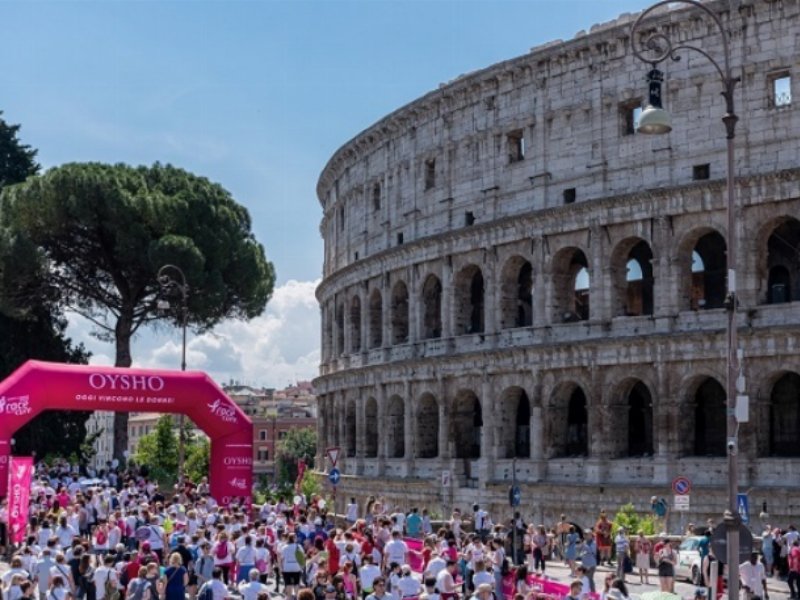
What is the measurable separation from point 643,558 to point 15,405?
50.2 ft

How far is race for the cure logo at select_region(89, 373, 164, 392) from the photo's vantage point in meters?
31.2

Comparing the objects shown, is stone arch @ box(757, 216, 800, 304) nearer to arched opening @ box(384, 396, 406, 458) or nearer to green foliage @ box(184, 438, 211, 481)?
arched opening @ box(384, 396, 406, 458)

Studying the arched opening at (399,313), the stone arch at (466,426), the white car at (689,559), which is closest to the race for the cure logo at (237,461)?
the stone arch at (466,426)

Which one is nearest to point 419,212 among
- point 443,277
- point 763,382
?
point 443,277

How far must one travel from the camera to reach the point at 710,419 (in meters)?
35.9

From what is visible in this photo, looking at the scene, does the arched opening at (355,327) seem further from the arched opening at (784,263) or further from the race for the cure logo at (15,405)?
the race for the cure logo at (15,405)

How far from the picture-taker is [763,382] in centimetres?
3244

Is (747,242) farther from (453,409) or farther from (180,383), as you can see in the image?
(180,383)

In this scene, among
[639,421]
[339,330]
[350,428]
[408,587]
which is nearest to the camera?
[408,587]

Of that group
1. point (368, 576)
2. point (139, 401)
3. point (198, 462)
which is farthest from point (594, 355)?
point (198, 462)

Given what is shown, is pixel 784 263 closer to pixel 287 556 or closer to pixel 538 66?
pixel 538 66

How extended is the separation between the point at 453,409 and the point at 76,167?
76.2 feet

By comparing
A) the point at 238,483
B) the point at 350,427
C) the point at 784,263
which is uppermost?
the point at 784,263

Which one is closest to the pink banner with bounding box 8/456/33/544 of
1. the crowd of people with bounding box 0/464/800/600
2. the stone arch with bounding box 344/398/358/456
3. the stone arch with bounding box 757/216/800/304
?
the crowd of people with bounding box 0/464/800/600
